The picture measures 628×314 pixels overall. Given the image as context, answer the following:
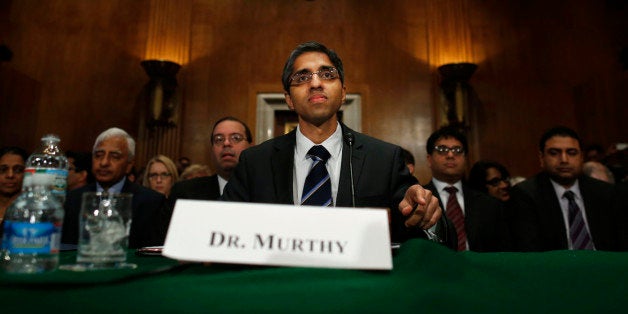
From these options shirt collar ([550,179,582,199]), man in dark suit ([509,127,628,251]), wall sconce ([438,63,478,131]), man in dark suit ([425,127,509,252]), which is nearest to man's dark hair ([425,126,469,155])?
man in dark suit ([425,127,509,252])

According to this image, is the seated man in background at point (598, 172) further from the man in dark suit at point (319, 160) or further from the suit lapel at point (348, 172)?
the suit lapel at point (348, 172)

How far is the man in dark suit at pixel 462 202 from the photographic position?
2848 millimetres

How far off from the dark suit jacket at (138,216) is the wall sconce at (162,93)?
2903 mm

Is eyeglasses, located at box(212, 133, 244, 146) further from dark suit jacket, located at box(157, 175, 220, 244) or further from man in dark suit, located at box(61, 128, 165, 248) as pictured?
man in dark suit, located at box(61, 128, 165, 248)

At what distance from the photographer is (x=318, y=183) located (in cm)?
144

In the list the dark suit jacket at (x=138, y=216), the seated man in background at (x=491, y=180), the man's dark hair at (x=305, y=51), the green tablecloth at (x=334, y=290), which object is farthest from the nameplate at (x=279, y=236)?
the seated man in background at (x=491, y=180)

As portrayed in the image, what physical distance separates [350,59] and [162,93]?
2.64m

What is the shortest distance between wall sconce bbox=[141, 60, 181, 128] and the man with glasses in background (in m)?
2.71

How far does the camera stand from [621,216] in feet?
8.81

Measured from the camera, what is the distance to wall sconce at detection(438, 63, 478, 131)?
546cm

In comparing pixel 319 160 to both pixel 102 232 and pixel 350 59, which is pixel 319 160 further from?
pixel 350 59

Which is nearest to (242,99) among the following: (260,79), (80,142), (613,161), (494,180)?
(260,79)

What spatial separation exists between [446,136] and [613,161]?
3310mm

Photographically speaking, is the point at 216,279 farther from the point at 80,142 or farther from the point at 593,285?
the point at 80,142
